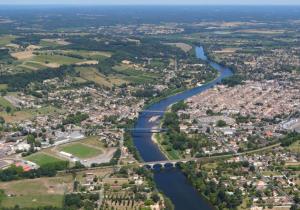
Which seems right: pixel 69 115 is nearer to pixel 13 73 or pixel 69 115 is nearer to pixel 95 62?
pixel 13 73

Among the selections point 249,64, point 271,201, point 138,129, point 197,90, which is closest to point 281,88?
point 197,90

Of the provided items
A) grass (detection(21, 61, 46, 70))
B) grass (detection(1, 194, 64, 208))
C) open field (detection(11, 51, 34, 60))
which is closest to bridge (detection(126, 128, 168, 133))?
grass (detection(1, 194, 64, 208))

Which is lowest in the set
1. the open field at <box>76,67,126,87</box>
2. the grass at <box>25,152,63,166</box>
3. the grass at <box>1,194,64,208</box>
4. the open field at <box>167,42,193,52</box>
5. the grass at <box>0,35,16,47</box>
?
the grass at <box>1,194,64,208</box>

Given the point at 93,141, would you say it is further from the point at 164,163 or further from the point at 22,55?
the point at 22,55

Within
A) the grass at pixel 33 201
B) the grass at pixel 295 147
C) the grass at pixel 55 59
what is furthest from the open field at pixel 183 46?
the grass at pixel 33 201

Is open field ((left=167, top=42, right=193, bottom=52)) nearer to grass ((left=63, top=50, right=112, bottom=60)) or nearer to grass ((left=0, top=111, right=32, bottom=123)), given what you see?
grass ((left=63, top=50, right=112, bottom=60))

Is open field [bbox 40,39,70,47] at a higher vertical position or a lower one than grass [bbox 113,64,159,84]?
higher
